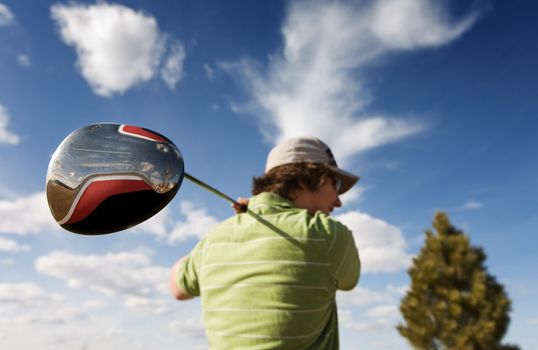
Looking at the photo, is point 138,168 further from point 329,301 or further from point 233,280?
point 329,301

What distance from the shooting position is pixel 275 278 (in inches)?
80.7

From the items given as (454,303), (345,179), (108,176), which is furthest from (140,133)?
(454,303)

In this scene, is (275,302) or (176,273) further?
(176,273)

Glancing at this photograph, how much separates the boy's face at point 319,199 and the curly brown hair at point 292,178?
0.09ft

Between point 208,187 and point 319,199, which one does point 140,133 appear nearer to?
point 208,187

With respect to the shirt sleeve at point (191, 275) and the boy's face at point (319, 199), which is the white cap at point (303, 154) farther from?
the shirt sleeve at point (191, 275)

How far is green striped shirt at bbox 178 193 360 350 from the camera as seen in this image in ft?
6.49

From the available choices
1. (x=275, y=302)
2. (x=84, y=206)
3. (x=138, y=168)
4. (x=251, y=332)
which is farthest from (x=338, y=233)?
(x=84, y=206)

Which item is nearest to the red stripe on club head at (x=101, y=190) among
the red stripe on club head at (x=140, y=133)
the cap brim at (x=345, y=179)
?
the red stripe on club head at (x=140, y=133)

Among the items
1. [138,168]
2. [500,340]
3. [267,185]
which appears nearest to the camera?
[138,168]

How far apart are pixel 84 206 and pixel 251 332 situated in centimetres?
98

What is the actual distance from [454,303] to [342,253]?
753 inches

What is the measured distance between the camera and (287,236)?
2135mm

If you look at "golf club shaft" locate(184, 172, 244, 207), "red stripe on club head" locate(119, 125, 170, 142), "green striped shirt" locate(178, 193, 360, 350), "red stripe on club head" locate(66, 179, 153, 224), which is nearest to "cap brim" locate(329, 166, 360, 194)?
"green striped shirt" locate(178, 193, 360, 350)
